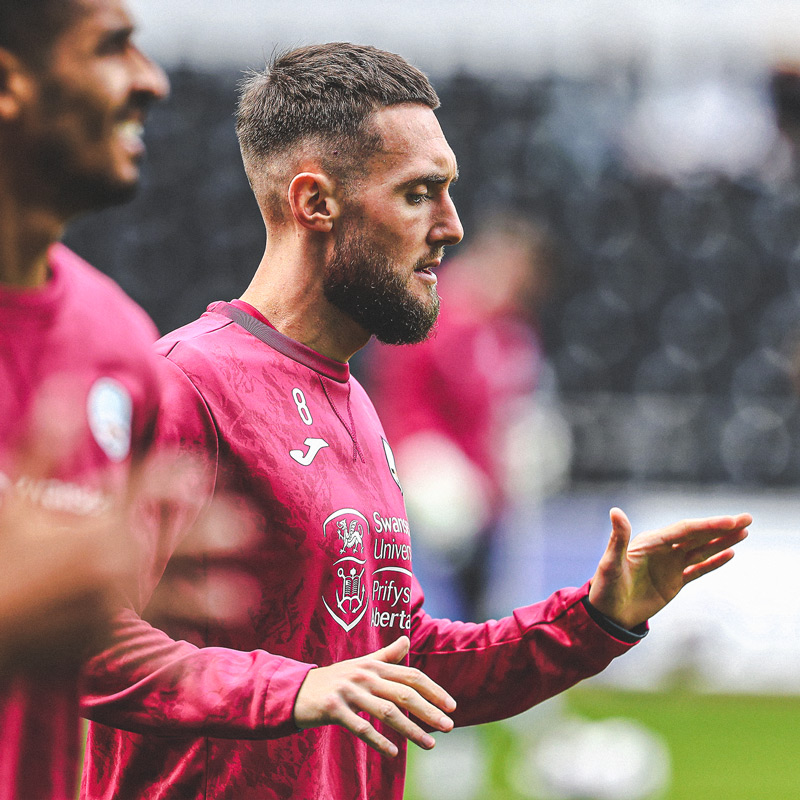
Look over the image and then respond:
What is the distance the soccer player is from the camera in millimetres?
1184

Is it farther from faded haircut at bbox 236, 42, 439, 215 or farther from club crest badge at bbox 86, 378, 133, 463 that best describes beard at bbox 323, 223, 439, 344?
club crest badge at bbox 86, 378, 133, 463

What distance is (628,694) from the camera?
25.8ft

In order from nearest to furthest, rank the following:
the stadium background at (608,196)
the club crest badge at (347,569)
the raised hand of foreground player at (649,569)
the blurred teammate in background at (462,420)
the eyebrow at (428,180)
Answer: the club crest badge at (347,569) → the eyebrow at (428,180) → the raised hand of foreground player at (649,569) → the blurred teammate in background at (462,420) → the stadium background at (608,196)

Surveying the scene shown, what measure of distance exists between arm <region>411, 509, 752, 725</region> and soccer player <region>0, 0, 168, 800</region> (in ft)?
3.12

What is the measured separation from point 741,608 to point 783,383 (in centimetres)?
195

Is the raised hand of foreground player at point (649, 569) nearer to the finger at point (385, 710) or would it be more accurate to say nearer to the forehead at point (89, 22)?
the finger at point (385, 710)

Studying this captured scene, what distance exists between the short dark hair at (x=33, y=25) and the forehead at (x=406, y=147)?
2.83ft

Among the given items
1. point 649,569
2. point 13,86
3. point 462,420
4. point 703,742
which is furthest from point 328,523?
point 703,742

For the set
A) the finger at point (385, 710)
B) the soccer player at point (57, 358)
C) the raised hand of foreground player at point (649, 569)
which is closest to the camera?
the soccer player at point (57, 358)

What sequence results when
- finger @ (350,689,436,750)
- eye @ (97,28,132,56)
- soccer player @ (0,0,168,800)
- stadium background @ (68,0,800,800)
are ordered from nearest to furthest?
soccer player @ (0,0,168,800), eye @ (97,28,132,56), finger @ (350,689,436,750), stadium background @ (68,0,800,800)

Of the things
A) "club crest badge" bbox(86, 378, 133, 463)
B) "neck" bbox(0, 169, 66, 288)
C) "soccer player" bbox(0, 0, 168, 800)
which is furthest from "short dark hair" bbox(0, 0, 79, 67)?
"club crest badge" bbox(86, 378, 133, 463)

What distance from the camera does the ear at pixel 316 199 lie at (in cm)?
210

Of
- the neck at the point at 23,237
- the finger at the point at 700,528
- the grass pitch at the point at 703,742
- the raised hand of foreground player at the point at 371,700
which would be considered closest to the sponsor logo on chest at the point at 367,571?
the raised hand of foreground player at the point at 371,700

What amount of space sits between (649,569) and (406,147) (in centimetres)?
81
